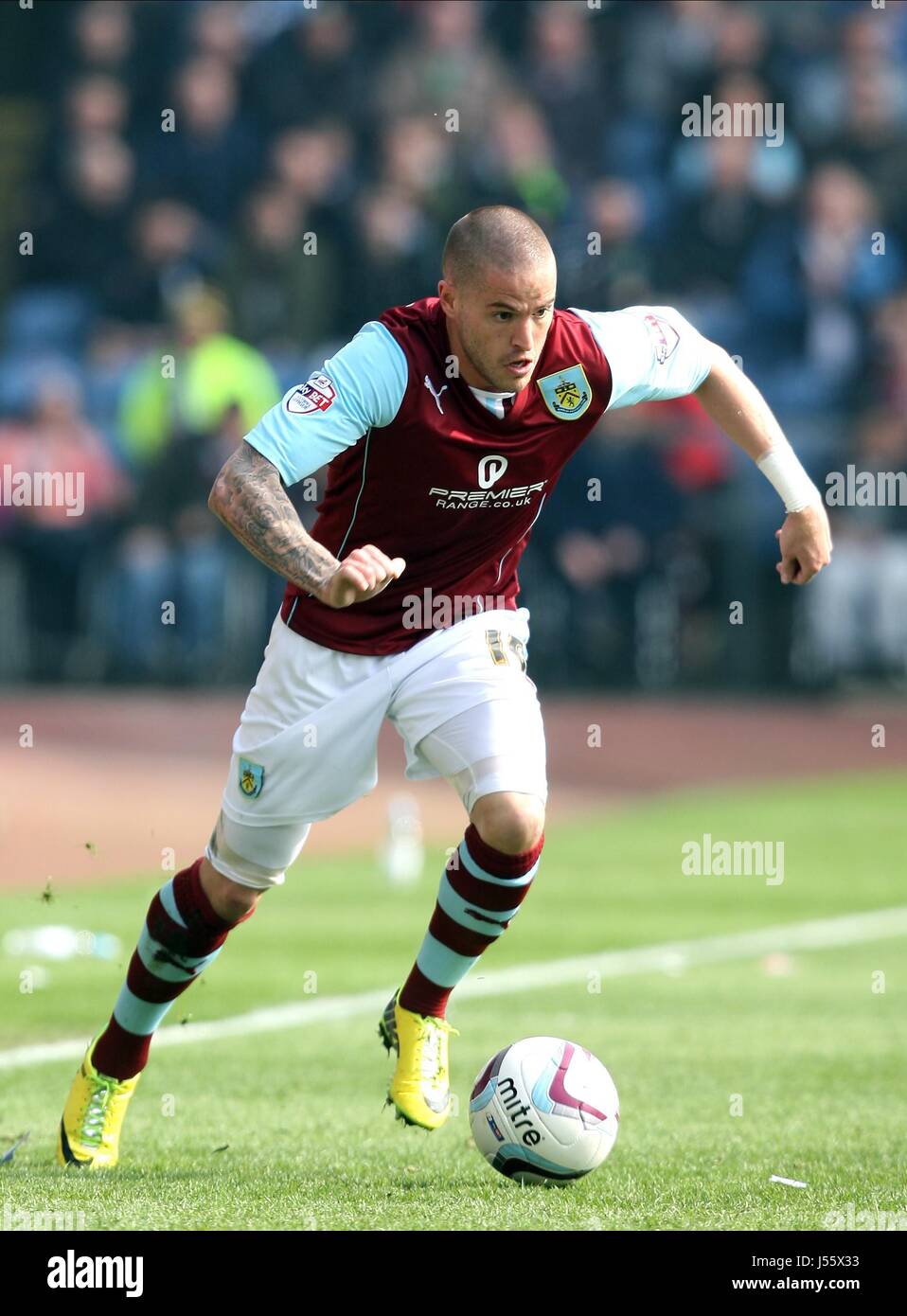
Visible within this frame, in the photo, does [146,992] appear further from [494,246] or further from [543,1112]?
[494,246]

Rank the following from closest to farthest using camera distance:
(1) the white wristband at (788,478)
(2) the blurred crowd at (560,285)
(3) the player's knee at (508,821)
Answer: (3) the player's knee at (508,821), (1) the white wristband at (788,478), (2) the blurred crowd at (560,285)

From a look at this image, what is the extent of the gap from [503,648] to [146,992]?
4.50 ft

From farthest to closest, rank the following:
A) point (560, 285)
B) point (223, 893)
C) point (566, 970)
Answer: point (560, 285) → point (566, 970) → point (223, 893)

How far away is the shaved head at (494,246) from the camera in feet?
18.1

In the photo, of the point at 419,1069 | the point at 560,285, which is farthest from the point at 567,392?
the point at 560,285

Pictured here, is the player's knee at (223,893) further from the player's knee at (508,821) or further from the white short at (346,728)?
the player's knee at (508,821)

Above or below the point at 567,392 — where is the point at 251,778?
below

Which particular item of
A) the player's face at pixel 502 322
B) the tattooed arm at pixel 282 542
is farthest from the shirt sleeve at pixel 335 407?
the player's face at pixel 502 322

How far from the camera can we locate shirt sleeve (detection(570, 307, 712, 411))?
605cm

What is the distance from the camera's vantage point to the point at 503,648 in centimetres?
600

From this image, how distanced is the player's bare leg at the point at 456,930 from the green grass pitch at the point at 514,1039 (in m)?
0.18

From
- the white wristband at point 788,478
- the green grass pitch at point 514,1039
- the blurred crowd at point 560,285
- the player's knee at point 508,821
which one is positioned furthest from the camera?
the blurred crowd at point 560,285

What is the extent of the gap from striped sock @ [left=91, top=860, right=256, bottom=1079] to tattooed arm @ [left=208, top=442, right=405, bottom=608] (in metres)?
1.04
